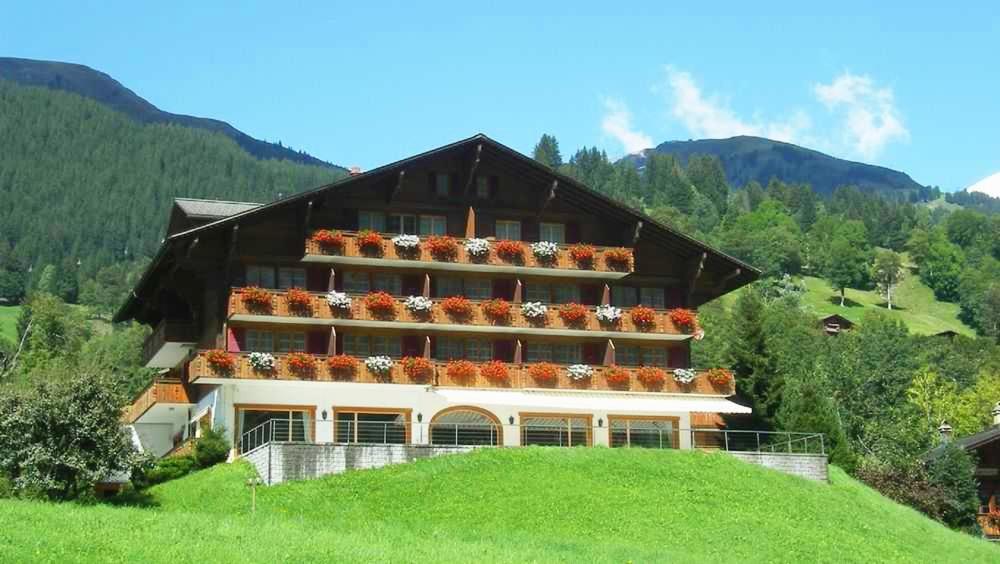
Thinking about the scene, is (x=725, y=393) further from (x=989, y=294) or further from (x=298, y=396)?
(x=989, y=294)

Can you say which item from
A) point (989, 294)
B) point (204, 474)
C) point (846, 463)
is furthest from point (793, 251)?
point (204, 474)

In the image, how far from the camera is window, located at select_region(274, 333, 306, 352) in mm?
49812

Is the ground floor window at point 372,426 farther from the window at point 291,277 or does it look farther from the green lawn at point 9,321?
the green lawn at point 9,321

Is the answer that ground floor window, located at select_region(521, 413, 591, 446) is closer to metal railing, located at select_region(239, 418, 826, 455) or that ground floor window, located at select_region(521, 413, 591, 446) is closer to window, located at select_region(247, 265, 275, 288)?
metal railing, located at select_region(239, 418, 826, 455)

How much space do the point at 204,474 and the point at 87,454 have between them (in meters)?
5.77

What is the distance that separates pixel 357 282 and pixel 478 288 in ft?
14.1

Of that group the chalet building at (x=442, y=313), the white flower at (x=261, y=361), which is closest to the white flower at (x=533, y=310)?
the chalet building at (x=442, y=313)

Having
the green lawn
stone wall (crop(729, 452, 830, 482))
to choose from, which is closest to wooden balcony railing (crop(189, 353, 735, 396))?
stone wall (crop(729, 452, 830, 482))

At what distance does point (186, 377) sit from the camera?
5309 centimetres

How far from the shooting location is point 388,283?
51.3m

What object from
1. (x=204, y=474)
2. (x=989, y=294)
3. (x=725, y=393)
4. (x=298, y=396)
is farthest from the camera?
(x=989, y=294)

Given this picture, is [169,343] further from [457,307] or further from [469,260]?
[469,260]

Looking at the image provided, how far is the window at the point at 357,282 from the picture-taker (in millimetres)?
50875

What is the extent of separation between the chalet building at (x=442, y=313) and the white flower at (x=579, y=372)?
48mm
